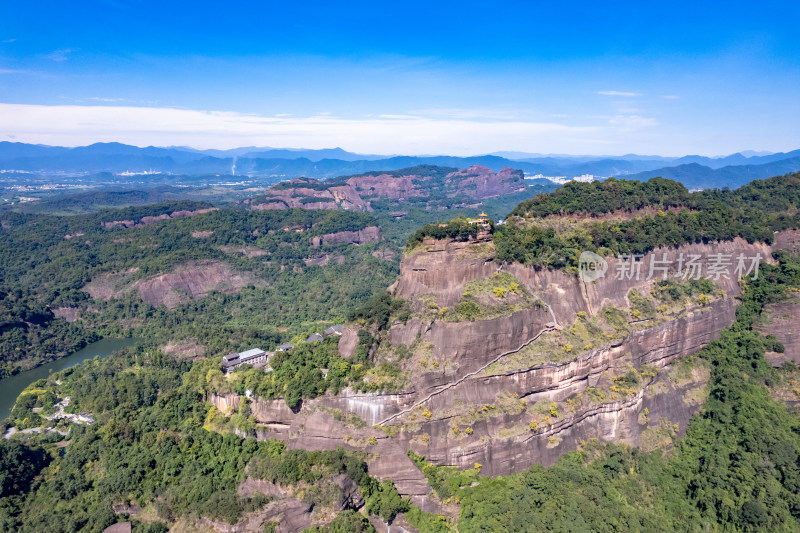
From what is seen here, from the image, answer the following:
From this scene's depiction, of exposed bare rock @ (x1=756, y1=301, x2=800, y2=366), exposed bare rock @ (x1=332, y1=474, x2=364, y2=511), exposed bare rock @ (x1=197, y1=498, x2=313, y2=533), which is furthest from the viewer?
exposed bare rock @ (x1=756, y1=301, x2=800, y2=366)

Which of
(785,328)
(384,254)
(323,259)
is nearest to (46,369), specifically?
(323,259)

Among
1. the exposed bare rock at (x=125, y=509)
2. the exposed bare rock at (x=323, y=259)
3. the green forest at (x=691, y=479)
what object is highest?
the exposed bare rock at (x=323, y=259)

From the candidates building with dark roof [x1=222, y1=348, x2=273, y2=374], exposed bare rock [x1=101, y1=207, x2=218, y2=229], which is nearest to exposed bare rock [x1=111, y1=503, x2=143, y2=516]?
building with dark roof [x1=222, y1=348, x2=273, y2=374]

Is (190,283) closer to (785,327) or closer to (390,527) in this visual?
(390,527)

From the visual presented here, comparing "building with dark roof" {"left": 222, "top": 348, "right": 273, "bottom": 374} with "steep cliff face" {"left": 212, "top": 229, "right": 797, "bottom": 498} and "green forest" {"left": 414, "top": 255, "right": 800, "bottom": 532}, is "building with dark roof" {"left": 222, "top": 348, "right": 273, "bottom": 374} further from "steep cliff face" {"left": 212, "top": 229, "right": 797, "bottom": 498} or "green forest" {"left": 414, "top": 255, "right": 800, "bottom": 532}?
"green forest" {"left": 414, "top": 255, "right": 800, "bottom": 532}

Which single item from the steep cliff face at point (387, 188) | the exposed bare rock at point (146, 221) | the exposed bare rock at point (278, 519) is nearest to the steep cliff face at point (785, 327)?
the exposed bare rock at point (278, 519)

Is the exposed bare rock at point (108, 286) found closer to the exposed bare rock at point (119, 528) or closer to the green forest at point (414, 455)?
the green forest at point (414, 455)
